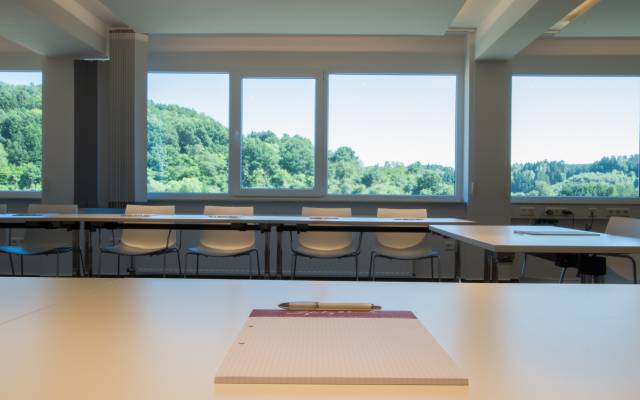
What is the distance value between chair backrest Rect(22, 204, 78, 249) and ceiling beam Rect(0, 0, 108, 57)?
1.79 metres

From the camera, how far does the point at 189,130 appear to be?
19.2ft

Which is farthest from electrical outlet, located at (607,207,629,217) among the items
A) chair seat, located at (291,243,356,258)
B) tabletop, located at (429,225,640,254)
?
chair seat, located at (291,243,356,258)

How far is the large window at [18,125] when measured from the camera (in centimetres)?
594

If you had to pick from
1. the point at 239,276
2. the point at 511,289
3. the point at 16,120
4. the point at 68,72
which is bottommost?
the point at 239,276

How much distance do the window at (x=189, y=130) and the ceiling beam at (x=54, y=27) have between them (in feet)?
2.69

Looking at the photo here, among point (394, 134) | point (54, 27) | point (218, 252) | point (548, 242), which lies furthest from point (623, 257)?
point (54, 27)

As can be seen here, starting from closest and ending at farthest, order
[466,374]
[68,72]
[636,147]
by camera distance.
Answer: [466,374] → [68,72] → [636,147]

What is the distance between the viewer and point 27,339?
0.73m

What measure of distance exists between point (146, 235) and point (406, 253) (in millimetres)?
2695

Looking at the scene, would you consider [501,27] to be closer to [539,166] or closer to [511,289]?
[539,166]

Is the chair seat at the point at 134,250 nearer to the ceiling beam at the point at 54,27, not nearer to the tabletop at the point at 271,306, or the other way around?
the ceiling beam at the point at 54,27

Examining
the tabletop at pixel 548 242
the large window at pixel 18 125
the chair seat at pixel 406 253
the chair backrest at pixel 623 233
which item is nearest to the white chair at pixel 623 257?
the chair backrest at pixel 623 233

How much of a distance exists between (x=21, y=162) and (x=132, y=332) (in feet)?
20.8

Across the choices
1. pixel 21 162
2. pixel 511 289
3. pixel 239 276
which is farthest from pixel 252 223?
pixel 21 162
